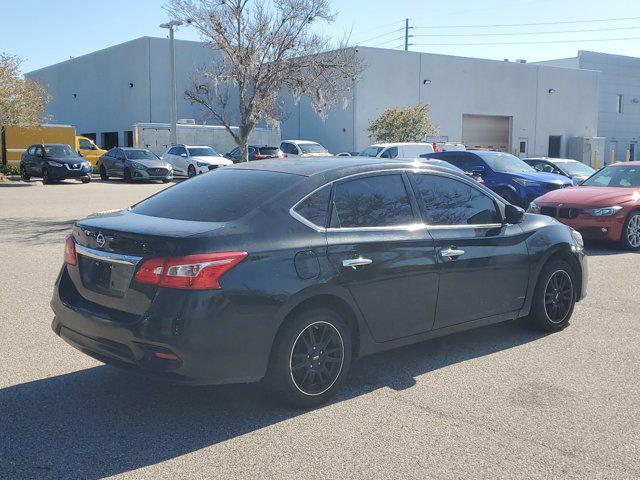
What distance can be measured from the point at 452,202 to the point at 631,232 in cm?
723

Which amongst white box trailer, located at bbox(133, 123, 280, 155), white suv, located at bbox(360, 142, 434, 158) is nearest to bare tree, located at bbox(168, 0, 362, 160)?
white suv, located at bbox(360, 142, 434, 158)

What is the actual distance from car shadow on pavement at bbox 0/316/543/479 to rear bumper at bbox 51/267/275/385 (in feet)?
1.19

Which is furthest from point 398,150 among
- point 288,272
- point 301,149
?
point 288,272

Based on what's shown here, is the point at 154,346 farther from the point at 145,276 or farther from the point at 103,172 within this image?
the point at 103,172

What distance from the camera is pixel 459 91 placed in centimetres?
4666

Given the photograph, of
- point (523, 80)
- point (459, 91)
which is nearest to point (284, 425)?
point (459, 91)

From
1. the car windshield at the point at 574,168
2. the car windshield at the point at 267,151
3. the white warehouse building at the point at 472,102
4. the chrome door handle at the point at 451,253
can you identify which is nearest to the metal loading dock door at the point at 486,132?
the white warehouse building at the point at 472,102

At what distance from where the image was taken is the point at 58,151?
95.2 ft

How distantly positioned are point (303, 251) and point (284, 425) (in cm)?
109

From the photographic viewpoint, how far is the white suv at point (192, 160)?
1229 inches

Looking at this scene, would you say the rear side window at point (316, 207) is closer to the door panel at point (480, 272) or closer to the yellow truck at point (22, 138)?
the door panel at point (480, 272)

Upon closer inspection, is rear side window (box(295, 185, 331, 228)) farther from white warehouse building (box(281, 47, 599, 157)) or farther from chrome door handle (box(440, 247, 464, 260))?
white warehouse building (box(281, 47, 599, 157))

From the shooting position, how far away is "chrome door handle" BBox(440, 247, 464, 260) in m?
5.09

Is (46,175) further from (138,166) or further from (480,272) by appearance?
(480,272)
